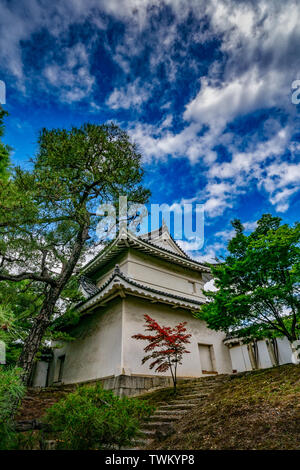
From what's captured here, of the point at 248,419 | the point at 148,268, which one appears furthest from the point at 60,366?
the point at 248,419

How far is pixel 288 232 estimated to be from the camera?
639 cm

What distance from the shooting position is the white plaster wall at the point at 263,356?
1335 centimetres

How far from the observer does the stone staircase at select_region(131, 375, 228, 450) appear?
4.44 metres

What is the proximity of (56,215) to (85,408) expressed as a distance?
7.82m

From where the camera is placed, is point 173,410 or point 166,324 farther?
point 166,324

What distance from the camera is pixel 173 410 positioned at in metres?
5.75

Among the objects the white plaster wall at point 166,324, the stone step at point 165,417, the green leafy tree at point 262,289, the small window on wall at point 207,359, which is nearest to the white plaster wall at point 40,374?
the white plaster wall at point 166,324

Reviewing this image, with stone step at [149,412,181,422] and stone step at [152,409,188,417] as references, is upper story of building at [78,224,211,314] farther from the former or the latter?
stone step at [149,412,181,422]

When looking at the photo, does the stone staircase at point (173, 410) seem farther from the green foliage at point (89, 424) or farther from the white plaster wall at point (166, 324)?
the white plaster wall at point (166, 324)

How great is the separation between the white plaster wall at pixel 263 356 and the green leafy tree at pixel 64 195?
1048 cm

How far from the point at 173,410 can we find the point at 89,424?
2960 mm

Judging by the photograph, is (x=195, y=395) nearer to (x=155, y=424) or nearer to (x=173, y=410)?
(x=173, y=410)
